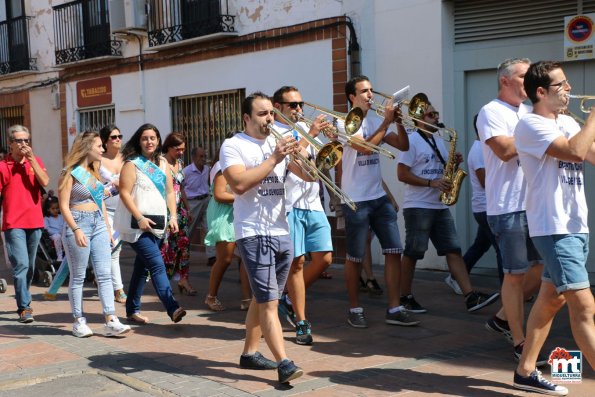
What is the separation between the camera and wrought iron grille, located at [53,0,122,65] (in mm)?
16016

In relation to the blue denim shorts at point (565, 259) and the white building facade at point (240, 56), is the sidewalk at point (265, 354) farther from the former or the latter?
the white building facade at point (240, 56)

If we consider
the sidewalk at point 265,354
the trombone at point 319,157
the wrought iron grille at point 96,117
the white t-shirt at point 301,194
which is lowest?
the sidewalk at point 265,354

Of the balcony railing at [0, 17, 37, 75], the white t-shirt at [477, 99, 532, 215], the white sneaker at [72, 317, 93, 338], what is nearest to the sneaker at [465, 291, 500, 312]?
the white t-shirt at [477, 99, 532, 215]

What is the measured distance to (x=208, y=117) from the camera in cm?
1394

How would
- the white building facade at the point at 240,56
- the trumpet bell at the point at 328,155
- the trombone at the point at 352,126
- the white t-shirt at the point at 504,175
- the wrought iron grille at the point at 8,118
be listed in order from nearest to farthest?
the white t-shirt at the point at 504,175 → the trumpet bell at the point at 328,155 → the trombone at the point at 352,126 → the white building facade at the point at 240,56 → the wrought iron grille at the point at 8,118

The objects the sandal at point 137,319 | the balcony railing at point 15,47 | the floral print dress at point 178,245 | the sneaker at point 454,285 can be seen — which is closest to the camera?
the sandal at point 137,319

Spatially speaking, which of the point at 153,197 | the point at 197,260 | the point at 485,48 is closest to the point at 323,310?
the point at 153,197

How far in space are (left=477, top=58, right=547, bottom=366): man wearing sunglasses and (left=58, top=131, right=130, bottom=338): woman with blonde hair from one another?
3209 mm

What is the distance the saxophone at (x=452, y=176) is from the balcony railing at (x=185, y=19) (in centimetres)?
652

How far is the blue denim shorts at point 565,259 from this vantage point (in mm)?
4590

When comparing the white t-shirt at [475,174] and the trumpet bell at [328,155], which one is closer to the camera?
the trumpet bell at [328,155]

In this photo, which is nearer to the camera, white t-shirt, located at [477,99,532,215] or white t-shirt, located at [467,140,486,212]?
white t-shirt, located at [477,99,532,215]

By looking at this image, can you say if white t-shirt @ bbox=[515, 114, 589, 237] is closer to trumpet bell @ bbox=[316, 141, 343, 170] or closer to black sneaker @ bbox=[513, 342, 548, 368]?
black sneaker @ bbox=[513, 342, 548, 368]
